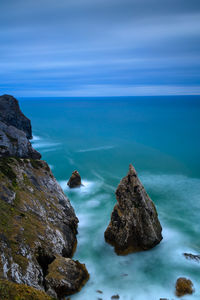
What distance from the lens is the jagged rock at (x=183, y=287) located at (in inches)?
858

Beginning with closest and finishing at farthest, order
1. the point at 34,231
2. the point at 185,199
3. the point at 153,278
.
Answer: the point at 34,231, the point at 153,278, the point at 185,199

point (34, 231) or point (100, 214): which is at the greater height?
point (34, 231)

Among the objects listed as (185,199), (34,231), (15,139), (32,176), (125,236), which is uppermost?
(15,139)

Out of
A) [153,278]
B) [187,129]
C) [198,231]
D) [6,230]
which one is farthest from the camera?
[187,129]

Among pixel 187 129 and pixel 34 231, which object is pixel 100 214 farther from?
pixel 187 129

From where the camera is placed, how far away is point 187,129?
12331 cm

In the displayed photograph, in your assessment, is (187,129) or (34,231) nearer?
(34,231)

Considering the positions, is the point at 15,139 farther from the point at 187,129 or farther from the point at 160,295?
the point at 187,129

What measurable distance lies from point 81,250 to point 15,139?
16.9m

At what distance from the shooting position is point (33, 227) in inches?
868

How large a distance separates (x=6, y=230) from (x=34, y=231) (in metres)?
2.81

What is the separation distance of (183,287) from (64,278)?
10.4 metres

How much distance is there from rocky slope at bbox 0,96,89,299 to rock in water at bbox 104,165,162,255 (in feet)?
16.5

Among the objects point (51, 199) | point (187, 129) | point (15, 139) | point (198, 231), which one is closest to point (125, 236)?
point (51, 199)
